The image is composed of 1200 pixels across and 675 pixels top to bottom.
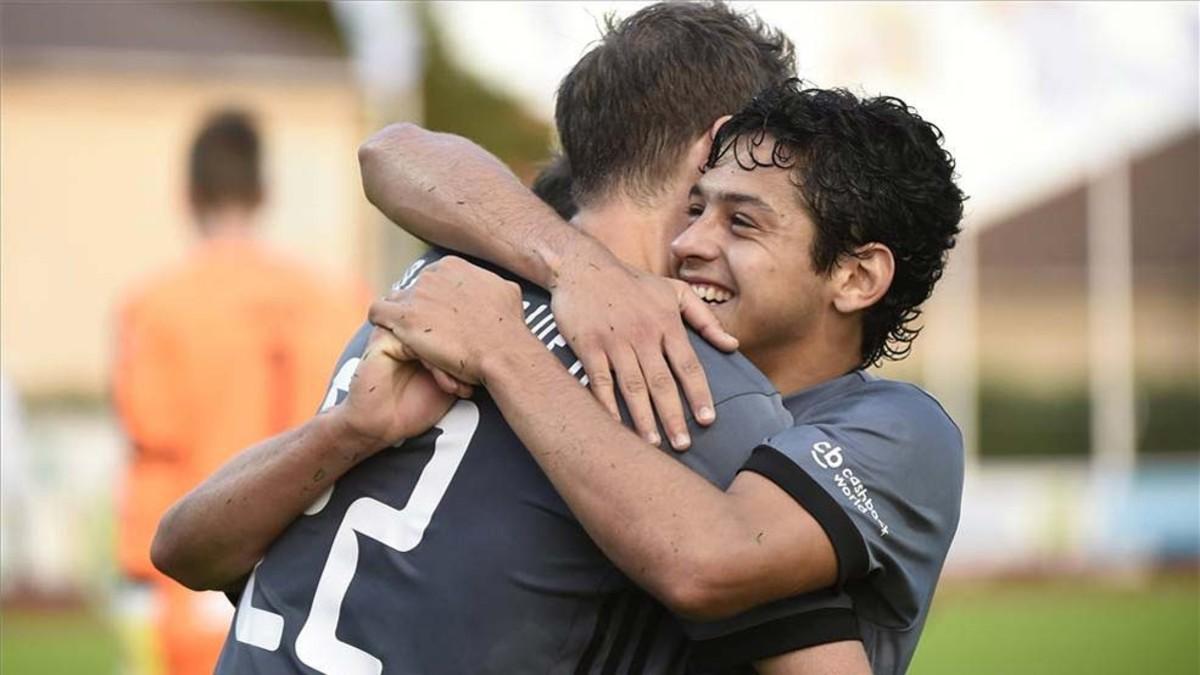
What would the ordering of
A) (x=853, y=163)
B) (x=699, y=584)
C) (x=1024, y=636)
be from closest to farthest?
1. (x=699, y=584)
2. (x=853, y=163)
3. (x=1024, y=636)

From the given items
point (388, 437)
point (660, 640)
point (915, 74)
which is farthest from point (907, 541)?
point (915, 74)

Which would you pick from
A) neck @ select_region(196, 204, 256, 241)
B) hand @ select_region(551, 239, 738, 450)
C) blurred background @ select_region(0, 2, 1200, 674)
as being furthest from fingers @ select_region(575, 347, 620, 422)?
blurred background @ select_region(0, 2, 1200, 674)

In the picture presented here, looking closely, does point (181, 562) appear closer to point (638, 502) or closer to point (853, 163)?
point (638, 502)

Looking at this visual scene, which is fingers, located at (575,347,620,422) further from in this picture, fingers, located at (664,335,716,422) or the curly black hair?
the curly black hair

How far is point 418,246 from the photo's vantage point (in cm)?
1889

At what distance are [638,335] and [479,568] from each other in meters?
0.38

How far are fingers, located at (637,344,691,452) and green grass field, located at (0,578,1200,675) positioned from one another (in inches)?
374

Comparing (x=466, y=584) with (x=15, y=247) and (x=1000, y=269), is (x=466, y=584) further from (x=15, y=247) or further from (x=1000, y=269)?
(x=1000, y=269)

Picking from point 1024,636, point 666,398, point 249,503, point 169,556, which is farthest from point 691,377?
point 1024,636

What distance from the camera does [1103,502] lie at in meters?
20.3

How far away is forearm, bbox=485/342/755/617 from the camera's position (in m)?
2.27

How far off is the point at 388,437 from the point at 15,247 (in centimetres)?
1814

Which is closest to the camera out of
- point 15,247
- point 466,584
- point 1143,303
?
point 466,584

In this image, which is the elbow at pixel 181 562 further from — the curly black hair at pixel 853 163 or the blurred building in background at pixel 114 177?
the blurred building in background at pixel 114 177
